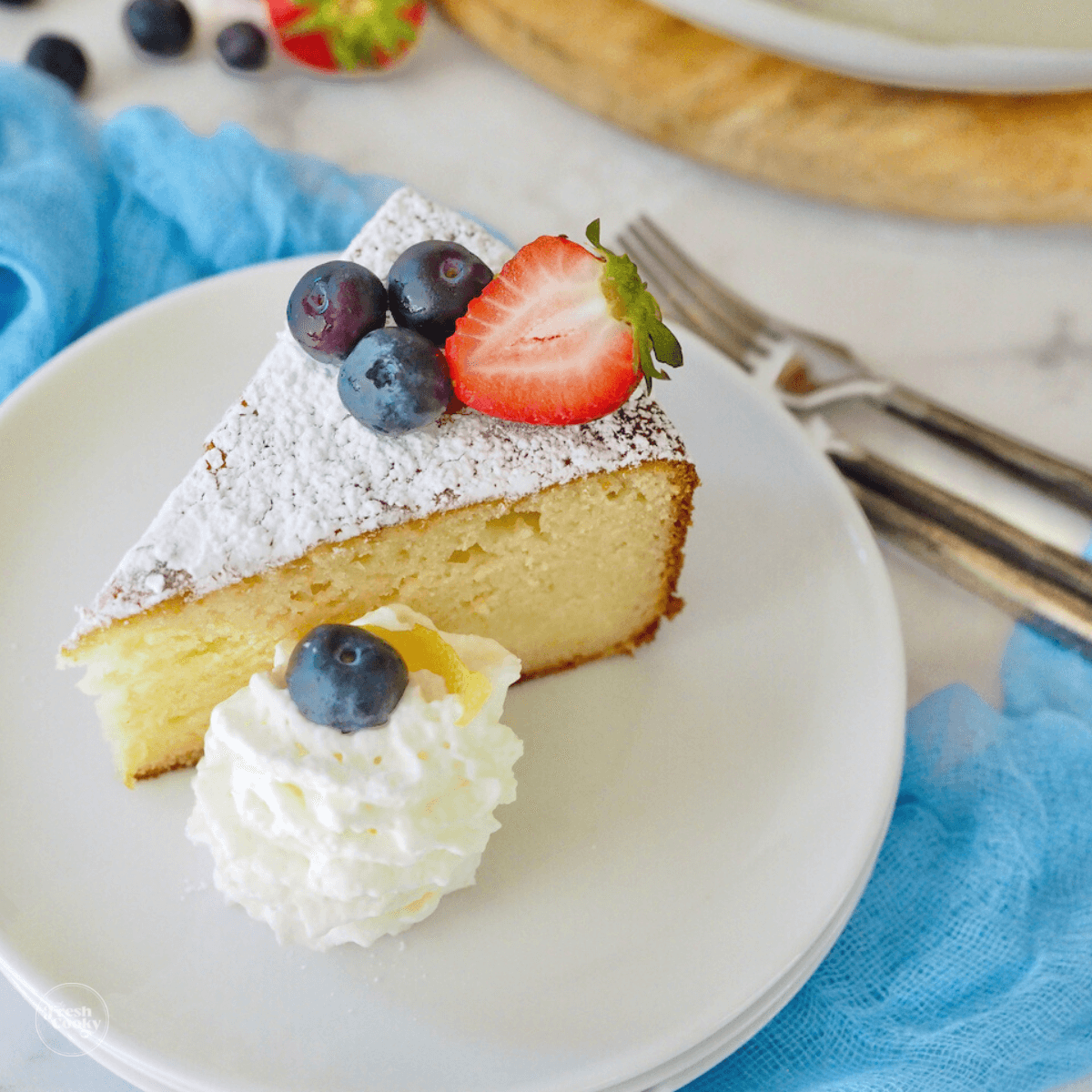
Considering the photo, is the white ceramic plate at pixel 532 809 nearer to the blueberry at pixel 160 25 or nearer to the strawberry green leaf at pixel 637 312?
the strawberry green leaf at pixel 637 312

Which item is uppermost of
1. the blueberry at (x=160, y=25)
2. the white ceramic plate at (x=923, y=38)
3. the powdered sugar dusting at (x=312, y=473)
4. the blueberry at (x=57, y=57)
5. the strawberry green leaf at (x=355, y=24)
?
the white ceramic plate at (x=923, y=38)

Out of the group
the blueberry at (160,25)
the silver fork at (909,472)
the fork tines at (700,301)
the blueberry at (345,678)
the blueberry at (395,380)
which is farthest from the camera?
the blueberry at (160,25)

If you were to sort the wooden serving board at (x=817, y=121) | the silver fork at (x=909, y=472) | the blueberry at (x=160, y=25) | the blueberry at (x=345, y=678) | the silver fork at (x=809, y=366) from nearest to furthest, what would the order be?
the blueberry at (x=345, y=678) → the silver fork at (x=909, y=472) → the silver fork at (x=809, y=366) → the wooden serving board at (x=817, y=121) → the blueberry at (x=160, y=25)

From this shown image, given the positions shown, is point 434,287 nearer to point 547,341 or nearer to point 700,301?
point 547,341

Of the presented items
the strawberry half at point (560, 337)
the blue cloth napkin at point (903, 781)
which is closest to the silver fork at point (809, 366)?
the blue cloth napkin at point (903, 781)

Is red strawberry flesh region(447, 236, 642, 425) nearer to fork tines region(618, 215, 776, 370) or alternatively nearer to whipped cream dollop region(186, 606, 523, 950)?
whipped cream dollop region(186, 606, 523, 950)

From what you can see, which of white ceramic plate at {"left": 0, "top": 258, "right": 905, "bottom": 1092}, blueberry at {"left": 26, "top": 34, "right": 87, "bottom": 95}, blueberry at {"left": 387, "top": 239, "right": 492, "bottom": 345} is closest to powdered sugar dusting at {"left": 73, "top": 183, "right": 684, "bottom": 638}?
blueberry at {"left": 387, "top": 239, "right": 492, "bottom": 345}

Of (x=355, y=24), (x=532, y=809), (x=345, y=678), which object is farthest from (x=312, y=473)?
(x=355, y=24)

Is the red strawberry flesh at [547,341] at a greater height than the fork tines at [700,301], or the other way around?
the red strawberry flesh at [547,341]
